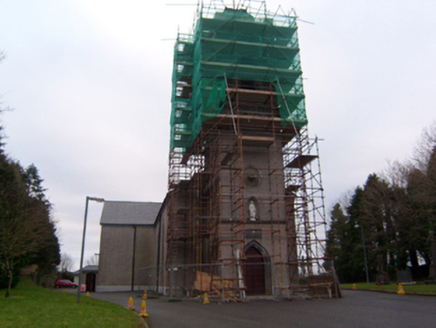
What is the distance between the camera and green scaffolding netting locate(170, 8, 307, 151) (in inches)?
1091

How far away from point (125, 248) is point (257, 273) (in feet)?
78.3

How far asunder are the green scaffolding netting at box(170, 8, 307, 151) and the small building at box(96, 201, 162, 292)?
1969 centimetres

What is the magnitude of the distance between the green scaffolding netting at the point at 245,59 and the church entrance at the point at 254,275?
9.39 meters

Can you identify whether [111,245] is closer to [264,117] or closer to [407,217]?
[264,117]

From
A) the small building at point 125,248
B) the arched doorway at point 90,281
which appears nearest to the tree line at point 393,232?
the small building at point 125,248

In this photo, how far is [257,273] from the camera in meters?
25.5

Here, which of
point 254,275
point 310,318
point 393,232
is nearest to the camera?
point 310,318

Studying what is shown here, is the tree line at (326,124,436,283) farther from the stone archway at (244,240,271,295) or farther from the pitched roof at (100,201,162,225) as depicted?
the pitched roof at (100,201,162,225)

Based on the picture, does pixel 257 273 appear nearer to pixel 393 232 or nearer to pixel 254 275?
pixel 254 275

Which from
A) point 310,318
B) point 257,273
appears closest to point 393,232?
point 257,273

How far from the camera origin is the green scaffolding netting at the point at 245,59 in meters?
27.7

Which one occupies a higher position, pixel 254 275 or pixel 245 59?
pixel 245 59

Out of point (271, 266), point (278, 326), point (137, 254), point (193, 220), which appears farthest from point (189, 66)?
point (278, 326)

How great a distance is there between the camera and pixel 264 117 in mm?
26828
